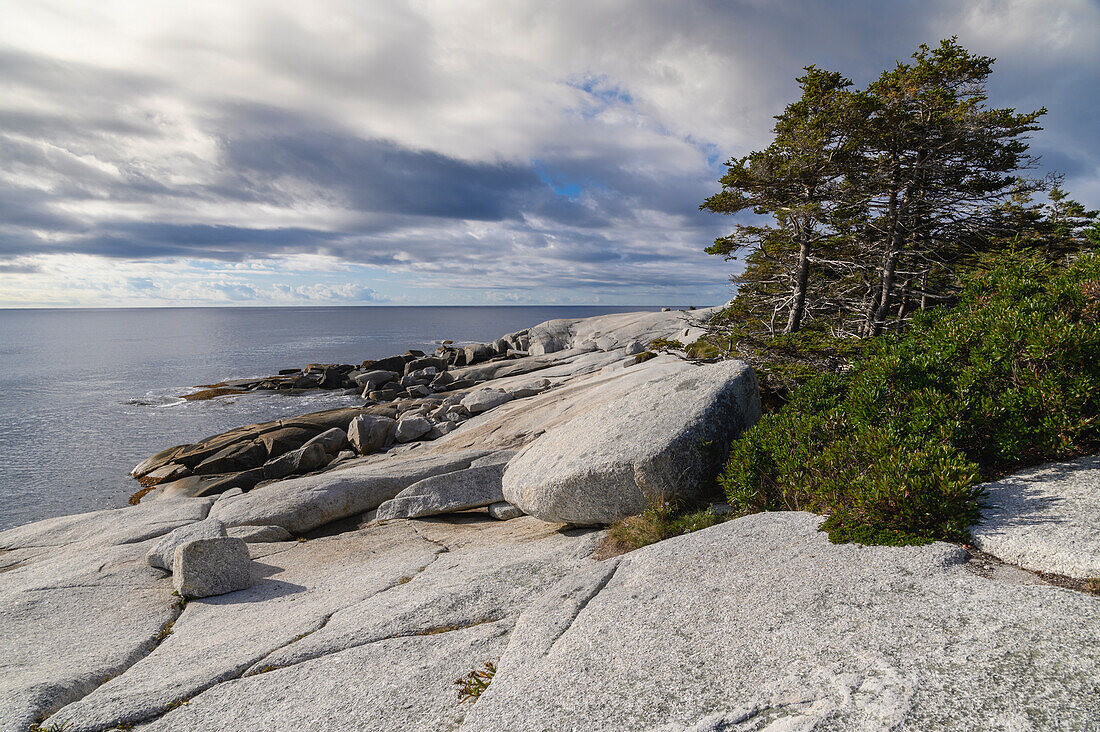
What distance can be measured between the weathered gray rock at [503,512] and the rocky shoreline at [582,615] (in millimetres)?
54

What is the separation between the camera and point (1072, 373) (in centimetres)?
620

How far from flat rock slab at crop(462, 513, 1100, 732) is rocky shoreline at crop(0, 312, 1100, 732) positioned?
20 millimetres

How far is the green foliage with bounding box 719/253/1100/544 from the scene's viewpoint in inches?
218

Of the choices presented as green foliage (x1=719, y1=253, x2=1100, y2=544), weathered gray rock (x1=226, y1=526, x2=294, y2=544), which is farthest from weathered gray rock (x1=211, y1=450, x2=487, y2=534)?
green foliage (x1=719, y1=253, x2=1100, y2=544)

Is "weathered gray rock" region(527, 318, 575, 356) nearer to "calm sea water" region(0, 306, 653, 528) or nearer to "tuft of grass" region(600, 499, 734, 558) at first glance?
"calm sea water" region(0, 306, 653, 528)

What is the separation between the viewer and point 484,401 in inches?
1006

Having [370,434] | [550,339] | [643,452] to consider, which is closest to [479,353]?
[550,339]

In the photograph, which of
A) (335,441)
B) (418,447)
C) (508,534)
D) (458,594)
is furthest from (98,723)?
(335,441)

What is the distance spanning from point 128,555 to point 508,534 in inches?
311

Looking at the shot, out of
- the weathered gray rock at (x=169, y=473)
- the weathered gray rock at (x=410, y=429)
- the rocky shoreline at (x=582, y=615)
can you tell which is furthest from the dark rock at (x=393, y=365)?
the rocky shoreline at (x=582, y=615)

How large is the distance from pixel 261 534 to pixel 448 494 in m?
4.23

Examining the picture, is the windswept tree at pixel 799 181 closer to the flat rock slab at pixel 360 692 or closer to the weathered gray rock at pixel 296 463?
the flat rock slab at pixel 360 692

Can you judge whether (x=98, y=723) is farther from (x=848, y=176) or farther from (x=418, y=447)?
(x=848, y=176)

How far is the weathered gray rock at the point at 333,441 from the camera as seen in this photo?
2282 centimetres
